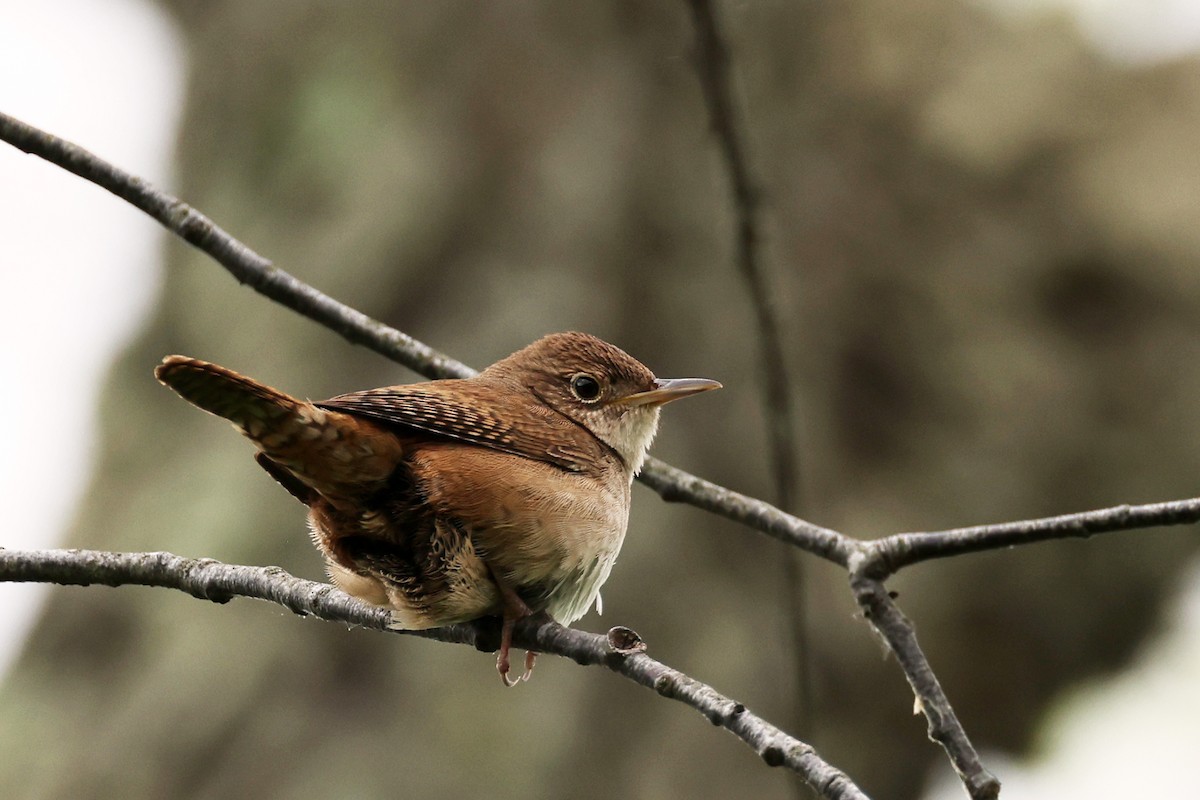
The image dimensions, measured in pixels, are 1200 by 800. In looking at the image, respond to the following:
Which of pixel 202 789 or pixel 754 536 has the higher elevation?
pixel 754 536

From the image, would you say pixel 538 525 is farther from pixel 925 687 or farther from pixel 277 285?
pixel 925 687

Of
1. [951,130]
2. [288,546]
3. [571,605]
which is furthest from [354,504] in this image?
[951,130]

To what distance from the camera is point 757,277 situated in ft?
8.75

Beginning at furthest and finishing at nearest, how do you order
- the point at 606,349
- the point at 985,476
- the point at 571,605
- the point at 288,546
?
the point at 985,476 → the point at 288,546 → the point at 606,349 → the point at 571,605

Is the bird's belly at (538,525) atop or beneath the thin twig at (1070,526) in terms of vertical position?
Answer: beneath

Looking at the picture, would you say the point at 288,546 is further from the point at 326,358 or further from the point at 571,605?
the point at 571,605

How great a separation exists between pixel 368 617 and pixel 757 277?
1.31 meters

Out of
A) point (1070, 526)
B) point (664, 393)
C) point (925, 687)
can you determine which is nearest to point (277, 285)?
point (664, 393)

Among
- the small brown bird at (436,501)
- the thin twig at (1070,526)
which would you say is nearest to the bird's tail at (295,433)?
the small brown bird at (436,501)

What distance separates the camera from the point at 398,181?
686 centimetres

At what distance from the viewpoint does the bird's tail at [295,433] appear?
2424 millimetres

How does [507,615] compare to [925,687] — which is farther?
[507,615]

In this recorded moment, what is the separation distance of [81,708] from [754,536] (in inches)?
154

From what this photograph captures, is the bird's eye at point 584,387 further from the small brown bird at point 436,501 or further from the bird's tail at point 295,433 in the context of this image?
the bird's tail at point 295,433
